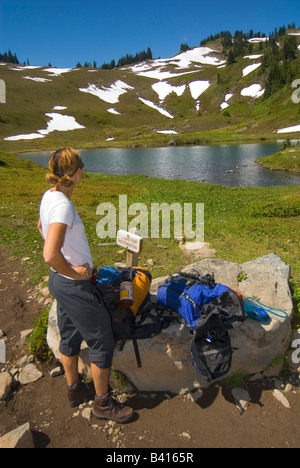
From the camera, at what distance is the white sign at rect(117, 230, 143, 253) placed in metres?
5.79

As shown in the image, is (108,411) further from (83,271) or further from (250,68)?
(250,68)

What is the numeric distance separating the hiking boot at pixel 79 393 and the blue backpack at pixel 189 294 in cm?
206

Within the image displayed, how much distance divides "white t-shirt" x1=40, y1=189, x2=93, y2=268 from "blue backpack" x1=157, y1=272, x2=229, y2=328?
2.11 m

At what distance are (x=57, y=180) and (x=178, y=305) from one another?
125 inches

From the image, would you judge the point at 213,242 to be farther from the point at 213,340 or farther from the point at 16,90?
the point at 16,90

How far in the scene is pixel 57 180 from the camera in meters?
3.81

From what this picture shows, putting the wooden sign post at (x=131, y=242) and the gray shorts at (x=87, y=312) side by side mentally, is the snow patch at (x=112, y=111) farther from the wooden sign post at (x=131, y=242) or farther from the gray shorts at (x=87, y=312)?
the gray shorts at (x=87, y=312)

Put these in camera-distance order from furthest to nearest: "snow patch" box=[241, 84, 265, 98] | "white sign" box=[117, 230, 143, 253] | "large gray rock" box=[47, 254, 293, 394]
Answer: "snow patch" box=[241, 84, 265, 98] → "white sign" box=[117, 230, 143, 253] → "large gray rock" box=[47, 254, 293, 394]

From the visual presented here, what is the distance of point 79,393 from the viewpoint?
487 cm

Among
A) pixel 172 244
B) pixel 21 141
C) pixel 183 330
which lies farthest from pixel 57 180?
pixel 21 141

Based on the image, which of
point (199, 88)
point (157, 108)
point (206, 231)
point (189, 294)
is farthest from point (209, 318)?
point (199, 88)

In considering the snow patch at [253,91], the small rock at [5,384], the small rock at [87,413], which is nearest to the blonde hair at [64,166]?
the small rock at [87,413]

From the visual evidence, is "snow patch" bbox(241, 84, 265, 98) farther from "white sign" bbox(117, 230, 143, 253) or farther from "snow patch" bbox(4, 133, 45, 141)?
"white sign" bbox(117, 230, 143, 253)

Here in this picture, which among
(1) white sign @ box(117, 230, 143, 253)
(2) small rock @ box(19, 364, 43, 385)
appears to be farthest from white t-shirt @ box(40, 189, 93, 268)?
(2) small rock @ box(19, 364, 43, 385)
